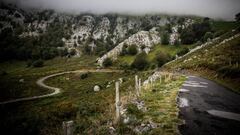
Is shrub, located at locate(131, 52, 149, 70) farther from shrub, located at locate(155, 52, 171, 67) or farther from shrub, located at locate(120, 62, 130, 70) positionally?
shrub, located at locate(155, 52, 171, 67)

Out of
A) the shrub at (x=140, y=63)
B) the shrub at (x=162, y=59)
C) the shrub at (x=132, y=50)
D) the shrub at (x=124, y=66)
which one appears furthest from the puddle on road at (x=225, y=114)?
the shrub at (x=132, y=50)

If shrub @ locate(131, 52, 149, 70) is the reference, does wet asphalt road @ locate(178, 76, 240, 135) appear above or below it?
above

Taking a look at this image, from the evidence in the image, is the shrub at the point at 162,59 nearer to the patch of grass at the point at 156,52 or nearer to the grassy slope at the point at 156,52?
the patch of grass at the point at 156,52

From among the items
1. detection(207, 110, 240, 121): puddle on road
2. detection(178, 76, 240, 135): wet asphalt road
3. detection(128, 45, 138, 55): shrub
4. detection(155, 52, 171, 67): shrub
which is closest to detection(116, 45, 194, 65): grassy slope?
detection(128, 45, 138, 55): shrub

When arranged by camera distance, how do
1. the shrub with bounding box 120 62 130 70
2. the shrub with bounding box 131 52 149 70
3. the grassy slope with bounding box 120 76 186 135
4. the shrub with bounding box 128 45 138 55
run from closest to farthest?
the grassy slope with bounding box 120 76 186 135 < the shrub with bounding box 131 52 149 70 < the shrub with bounding box 120 62 130 70 < the shrub with bounding box 128 45 138 55

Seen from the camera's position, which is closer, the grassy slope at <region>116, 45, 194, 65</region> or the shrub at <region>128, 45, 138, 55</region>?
the grassy slope at <region>116, 45, 194, 65</region>

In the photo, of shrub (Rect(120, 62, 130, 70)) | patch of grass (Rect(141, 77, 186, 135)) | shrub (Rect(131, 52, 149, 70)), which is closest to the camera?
patch of grass (Rect(141, 77, 186, 135))

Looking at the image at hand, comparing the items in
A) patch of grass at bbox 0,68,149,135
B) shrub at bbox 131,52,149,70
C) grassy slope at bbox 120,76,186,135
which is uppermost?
grassy slope at bbox 120,76,186,135

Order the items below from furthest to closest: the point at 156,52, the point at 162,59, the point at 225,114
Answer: the point at 156,52 → the point at 162,59 → the point at 225,114

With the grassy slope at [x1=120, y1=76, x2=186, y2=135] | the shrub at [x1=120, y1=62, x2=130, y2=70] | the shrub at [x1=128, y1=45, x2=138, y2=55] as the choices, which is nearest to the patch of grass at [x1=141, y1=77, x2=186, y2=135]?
the grassy slope at [x1=120, y1=76, x2=186, y2=135]

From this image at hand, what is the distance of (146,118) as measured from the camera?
55.7 ft

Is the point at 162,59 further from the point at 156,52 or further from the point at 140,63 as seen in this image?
the point at 156,52

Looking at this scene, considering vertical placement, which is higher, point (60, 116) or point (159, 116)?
point (159, 116)

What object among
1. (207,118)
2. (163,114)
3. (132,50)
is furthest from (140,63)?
(207,118)
